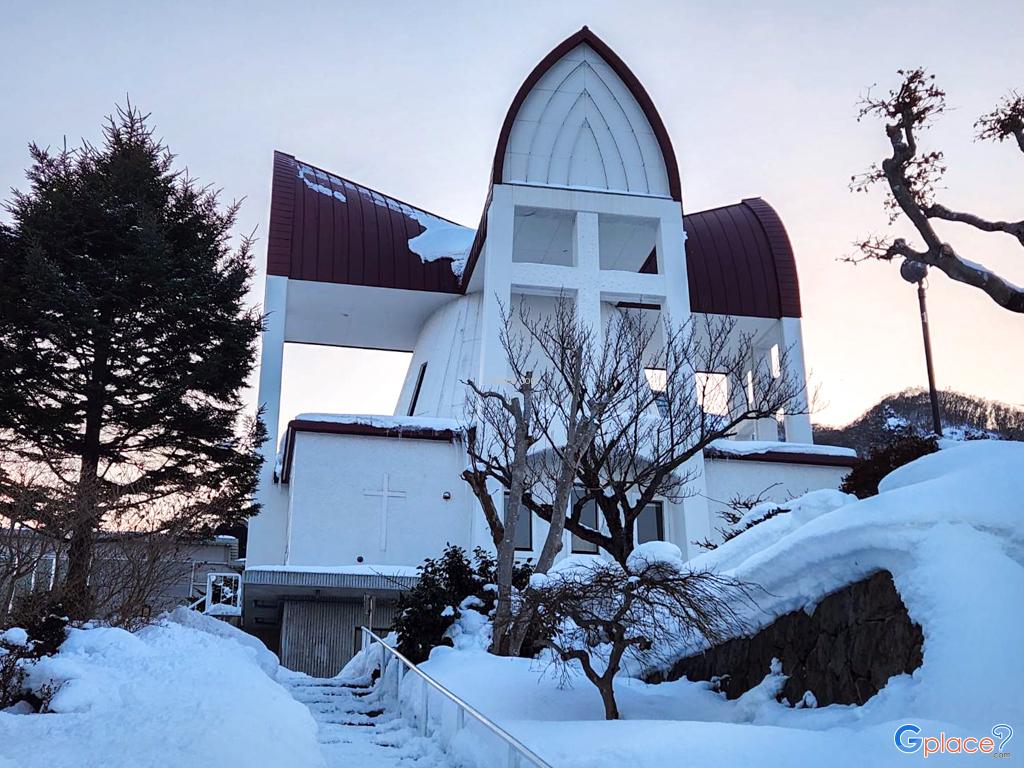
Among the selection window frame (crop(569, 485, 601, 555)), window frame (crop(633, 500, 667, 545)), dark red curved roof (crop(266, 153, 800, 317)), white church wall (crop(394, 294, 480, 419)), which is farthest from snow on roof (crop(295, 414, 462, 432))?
dark red curved roof (crop(266, 153, 800, 317))

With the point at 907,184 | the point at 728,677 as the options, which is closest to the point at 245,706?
the point at 728,677

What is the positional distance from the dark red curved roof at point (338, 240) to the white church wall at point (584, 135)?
5112 millimetres

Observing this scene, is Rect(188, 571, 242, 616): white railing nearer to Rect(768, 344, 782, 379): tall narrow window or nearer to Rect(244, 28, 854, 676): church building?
Rect(244, 28, 854, 676): church building

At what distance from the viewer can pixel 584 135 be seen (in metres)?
23.4

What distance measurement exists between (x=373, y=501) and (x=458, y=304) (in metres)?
7.88

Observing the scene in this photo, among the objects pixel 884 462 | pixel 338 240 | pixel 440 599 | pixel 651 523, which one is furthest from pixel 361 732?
pixel 338 240

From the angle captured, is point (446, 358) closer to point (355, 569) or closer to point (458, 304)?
point (458, 304)

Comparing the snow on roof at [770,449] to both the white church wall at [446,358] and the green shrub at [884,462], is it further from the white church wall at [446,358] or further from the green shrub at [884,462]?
the green shrub at [884,462]

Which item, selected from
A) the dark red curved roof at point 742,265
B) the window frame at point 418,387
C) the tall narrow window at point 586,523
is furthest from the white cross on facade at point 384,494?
the dark red curved roof at point 742,265

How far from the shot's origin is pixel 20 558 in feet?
35.2

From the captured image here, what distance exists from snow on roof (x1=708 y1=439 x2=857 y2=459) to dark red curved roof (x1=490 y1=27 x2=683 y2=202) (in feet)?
20.5

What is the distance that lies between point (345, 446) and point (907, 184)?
44.2ft

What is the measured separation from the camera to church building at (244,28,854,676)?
2016 centimetres

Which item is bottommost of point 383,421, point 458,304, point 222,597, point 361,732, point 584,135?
point 361,732
